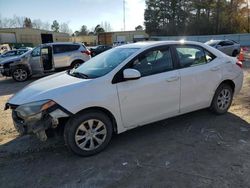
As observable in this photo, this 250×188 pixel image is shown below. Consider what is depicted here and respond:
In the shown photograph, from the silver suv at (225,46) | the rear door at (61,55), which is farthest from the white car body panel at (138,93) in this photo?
the silver suv at (225,46)

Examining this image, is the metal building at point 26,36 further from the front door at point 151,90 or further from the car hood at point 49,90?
the front door at point 151,90

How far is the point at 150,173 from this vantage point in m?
3.42

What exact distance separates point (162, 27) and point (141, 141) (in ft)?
195

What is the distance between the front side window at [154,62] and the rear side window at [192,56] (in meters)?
0.27

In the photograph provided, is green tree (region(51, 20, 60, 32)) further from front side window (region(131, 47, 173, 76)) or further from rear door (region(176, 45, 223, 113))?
front side window (region(131, 47, 173, 76))

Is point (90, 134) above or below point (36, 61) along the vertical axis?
below

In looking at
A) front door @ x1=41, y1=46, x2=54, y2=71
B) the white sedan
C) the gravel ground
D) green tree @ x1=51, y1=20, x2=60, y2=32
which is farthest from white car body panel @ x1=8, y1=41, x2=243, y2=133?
green tree @ x1=51, y1=20, x2=60, y2=32

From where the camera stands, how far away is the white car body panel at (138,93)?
3.77 metres

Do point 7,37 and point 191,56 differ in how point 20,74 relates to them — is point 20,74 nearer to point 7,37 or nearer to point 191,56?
point 191,56

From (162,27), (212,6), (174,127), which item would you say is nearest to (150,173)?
(174,127)

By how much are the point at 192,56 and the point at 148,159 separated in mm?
2240

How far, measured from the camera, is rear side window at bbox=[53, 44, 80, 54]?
1267 cm

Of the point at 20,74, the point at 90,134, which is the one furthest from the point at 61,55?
the point at 90,134

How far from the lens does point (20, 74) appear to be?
1240cm
